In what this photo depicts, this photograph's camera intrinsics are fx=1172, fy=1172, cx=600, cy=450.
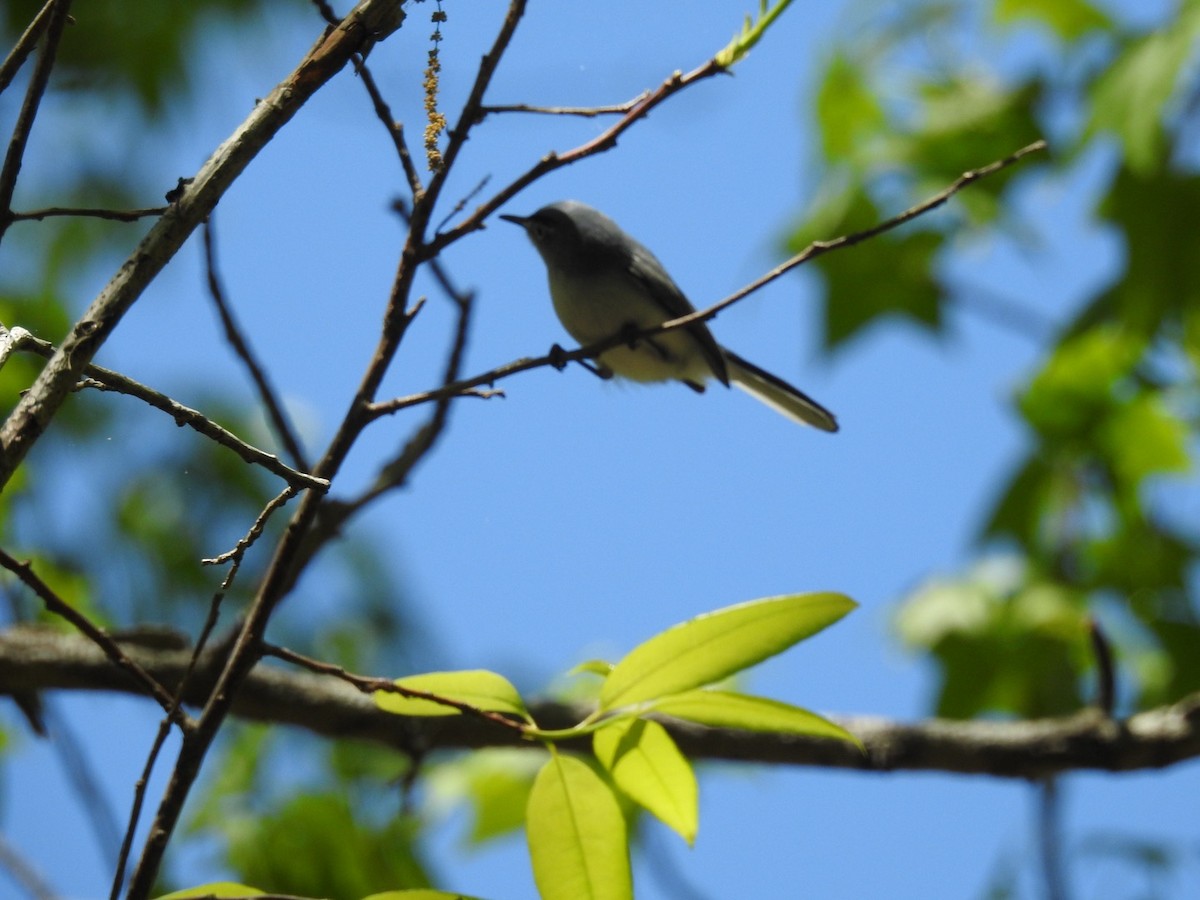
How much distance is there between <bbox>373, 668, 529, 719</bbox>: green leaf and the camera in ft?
2.23

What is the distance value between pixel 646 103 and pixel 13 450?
17.9 inches

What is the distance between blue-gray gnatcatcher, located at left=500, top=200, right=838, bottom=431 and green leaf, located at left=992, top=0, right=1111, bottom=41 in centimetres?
87

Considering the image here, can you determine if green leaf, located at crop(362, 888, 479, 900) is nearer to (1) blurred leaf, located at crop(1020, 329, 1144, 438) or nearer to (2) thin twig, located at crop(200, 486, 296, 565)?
(2) thin twig, located at crop(200, 486, 296, 565)

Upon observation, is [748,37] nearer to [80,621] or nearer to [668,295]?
[80,621]

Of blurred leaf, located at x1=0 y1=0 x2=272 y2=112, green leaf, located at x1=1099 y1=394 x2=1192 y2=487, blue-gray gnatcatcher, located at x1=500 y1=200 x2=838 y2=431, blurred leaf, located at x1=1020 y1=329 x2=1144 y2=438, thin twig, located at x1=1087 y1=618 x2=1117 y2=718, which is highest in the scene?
blurred leaf, located at x1=0 y1=0 x2=272 y2=112

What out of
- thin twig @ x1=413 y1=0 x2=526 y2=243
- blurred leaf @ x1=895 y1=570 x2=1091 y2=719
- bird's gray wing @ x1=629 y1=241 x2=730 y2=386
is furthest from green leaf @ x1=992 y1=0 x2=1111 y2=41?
thin twig @ x1=413 y1=0 x2=526 y2=243

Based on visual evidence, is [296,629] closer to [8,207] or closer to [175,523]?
[175,523]

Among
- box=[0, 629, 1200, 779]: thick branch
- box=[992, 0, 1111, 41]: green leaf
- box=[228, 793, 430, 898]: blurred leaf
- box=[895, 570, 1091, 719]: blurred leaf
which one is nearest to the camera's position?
box=[228, 793, 430, 898]: blurred leaf

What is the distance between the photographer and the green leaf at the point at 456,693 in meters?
0.68

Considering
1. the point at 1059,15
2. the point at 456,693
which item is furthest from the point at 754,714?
the point at 1059,15

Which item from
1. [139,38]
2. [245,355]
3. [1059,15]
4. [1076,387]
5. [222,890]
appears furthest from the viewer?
[139,38]

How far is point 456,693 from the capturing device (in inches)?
27.0

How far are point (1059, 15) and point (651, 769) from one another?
205 cm

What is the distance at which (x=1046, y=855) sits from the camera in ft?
4.58
